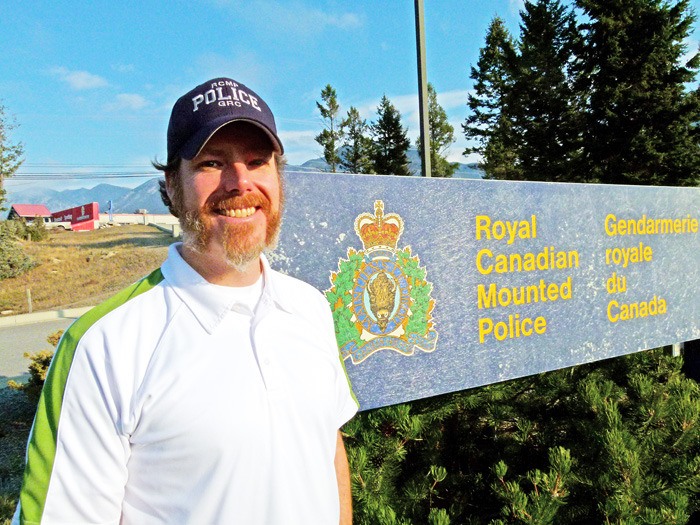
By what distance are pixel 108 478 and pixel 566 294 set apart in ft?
6.97

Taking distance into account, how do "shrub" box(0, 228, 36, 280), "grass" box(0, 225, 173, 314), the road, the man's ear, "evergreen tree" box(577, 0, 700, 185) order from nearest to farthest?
the man's ear
the road
"grass" box(0, 225, 173, 314)
"shrub" box(0, 228, 36, 280)
"evergreen tree" box(577, 0, 700, 185)

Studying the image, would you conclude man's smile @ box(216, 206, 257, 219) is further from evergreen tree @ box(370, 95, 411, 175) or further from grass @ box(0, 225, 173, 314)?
evergreen tree @ box(370, 95, 411, 175)

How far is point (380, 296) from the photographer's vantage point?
2.03 m

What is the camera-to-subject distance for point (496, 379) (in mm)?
2369

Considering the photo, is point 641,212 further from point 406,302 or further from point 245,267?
point 245,267

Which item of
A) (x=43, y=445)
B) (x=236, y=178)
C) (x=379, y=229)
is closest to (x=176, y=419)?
(x=43, y=445)

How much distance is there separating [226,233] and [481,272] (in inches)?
52.4

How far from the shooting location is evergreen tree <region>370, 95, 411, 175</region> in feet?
118

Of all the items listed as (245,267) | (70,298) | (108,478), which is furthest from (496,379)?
(70,298)

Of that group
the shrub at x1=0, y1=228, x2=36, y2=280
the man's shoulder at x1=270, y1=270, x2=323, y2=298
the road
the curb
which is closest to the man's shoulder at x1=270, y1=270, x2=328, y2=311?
the man's shoulder at x1=270, y1=270, x2=323, y2=298

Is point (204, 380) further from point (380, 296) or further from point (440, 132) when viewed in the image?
point (440, 132)

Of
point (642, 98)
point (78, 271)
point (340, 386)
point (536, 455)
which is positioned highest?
point (642, 98)

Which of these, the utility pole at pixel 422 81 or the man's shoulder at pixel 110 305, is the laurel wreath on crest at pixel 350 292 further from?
the utility pole at pixel 422 81

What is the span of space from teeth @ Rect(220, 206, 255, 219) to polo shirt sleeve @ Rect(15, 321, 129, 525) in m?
0.40
